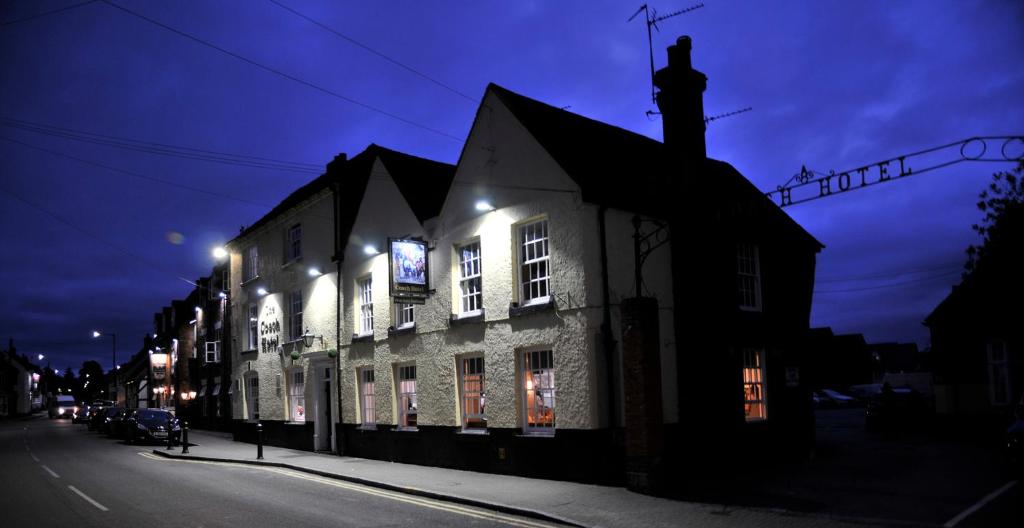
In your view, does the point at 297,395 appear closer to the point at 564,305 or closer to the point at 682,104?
the point at 564,305

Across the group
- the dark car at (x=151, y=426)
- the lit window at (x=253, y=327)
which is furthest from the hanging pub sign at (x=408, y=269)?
the dark car at (x=151, y=426)

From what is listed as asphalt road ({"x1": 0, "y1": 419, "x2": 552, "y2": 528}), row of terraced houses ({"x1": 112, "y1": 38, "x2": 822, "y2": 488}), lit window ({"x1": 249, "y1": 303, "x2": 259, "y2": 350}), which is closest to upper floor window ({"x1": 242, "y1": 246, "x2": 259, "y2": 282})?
lit window ({"x1": 249, "y1": 303, "x2": 259, "y2": 350})

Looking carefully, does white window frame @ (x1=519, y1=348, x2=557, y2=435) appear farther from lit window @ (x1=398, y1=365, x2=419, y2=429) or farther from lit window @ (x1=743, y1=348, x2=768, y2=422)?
lit window @ (x1=743, y1=348, x2=768, y2=422)

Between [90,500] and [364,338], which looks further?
[364,338]

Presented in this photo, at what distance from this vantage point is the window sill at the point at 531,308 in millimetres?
15477

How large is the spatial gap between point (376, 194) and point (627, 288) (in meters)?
9.66

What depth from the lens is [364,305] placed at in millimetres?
22438

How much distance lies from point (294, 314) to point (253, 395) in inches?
215

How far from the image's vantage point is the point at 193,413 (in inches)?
1788

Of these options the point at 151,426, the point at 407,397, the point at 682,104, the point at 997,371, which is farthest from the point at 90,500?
the point at 997,371

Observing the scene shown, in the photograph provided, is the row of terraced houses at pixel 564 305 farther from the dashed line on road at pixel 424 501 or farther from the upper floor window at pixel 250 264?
the upper floor window at pixel 250 264

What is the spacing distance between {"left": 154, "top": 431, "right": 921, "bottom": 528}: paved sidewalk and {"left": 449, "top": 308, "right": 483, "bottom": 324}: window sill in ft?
11.7

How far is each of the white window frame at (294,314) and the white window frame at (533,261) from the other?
12.3 metres

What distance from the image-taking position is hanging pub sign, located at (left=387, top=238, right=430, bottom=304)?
18094mm
